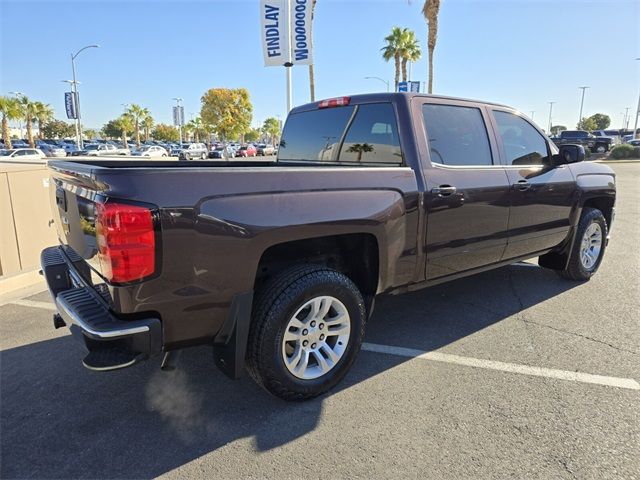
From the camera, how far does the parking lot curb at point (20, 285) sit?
4.78 meters

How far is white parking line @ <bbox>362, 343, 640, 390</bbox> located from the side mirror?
2244 mm

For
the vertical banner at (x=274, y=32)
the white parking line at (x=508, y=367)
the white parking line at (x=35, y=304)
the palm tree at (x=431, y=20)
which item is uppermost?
the palm tree at (x=431, y=20)

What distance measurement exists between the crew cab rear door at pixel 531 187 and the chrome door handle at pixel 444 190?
86cm

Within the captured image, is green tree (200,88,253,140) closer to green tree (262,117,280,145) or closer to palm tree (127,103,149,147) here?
palm tree (127,103,149,147)

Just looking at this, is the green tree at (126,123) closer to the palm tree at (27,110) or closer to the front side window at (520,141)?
the palm tree at (27,110)

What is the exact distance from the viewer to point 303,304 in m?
2.62

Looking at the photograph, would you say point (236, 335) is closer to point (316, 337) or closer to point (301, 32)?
point (316, 337)

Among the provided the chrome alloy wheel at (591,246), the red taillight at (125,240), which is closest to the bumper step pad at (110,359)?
the red taillight at (125,240)

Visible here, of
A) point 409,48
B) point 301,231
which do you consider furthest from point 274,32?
point 409,48

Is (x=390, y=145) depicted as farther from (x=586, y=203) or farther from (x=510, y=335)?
(x=586, y=203)

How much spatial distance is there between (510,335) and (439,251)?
1090 millimetres

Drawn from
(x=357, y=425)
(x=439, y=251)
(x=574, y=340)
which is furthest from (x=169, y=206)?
(x=574, y=340)

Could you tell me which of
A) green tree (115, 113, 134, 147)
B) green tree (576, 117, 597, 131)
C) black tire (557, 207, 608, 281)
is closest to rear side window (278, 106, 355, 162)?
black tire (557, 207, 608, 281)

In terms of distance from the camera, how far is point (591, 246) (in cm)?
519
